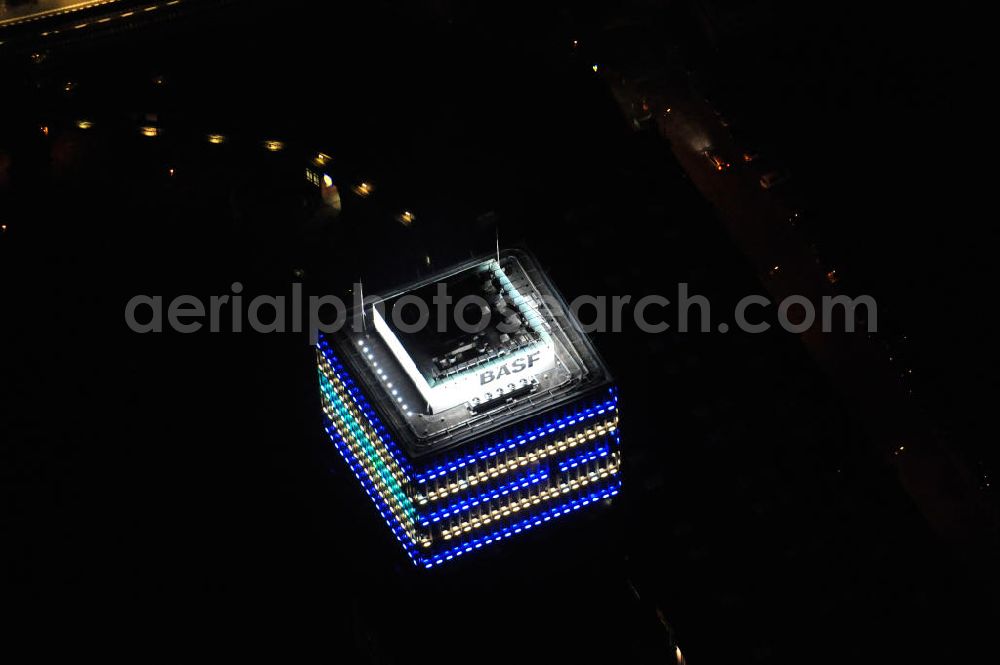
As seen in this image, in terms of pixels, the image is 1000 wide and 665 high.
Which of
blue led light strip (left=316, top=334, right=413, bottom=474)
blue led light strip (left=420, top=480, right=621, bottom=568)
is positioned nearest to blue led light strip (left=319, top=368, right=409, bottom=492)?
blue led light strip (left=316, top=334, right=413, bottom=474)

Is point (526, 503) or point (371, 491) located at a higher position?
point (371, 491)

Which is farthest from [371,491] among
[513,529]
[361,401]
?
[513,529]

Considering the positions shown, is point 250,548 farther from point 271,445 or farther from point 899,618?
point 899,618

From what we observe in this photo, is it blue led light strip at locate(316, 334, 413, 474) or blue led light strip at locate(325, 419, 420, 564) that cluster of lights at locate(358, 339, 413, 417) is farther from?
blue led light strip at locate(325, 419, 420, 564)

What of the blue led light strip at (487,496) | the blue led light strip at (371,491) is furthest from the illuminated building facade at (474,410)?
the blue led light strip at (371,491)

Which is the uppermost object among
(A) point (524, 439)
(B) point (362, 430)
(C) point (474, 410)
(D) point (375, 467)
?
(B) point (362, 430)

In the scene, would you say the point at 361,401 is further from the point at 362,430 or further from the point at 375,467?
the point at 375,467
